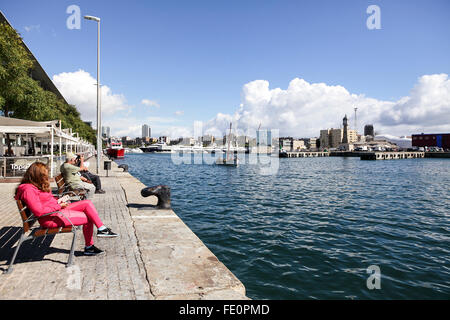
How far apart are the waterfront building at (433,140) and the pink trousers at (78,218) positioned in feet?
594

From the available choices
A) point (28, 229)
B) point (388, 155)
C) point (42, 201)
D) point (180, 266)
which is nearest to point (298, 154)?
point (388, 155)

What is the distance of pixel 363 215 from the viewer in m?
Answer: 12.0

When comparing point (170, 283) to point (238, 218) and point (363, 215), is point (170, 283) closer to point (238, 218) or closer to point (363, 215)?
point (238, 218)

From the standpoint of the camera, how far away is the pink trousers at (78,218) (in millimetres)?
4020

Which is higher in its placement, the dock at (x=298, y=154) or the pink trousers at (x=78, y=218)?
the dock at (x=298, y=154)

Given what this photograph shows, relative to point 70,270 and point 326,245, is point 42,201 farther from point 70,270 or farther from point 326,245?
point 326,245

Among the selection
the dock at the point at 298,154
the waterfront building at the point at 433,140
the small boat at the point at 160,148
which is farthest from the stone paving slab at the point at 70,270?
the small boat at the point at 160,148

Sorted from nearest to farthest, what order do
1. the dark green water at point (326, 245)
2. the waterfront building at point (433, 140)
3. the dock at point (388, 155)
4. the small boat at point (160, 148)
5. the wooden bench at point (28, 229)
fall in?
the wooden bench at point (28, 229) < the dark green water at point (326, 245) < the dock at point (388, 155) < the waterfront building at point (433, 140) < the small boat at point (160, 148)

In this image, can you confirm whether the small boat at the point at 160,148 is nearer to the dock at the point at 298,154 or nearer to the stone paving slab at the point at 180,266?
the dock at the point at 298,154

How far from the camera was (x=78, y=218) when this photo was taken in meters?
4.27

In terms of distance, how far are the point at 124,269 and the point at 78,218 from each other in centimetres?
114

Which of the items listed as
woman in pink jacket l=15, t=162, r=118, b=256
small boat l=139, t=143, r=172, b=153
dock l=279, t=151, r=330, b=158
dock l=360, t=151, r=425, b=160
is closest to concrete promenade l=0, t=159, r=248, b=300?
woman in pink jacket l=15, t=162, r=118, b=256
